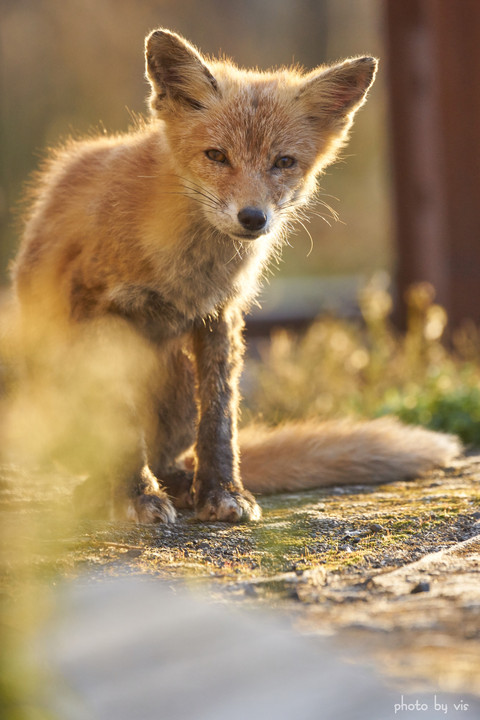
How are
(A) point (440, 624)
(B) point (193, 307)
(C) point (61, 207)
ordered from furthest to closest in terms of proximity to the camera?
(C) point (61, 207) → (B) point (193, 307) → (A) point (440, 624)

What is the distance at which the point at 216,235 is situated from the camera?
338 cm

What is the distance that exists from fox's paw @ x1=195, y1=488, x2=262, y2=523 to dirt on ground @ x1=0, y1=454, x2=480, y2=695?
57 mm

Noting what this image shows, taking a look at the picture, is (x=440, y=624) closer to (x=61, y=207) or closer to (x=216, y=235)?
(x=216, y=235)

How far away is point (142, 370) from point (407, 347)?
3068 millimetres

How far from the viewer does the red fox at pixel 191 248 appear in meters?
3.25

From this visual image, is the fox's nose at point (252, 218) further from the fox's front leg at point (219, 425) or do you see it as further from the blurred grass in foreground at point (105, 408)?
the blurred grass in foreground at point (105, 408)

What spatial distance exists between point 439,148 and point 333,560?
216 inches

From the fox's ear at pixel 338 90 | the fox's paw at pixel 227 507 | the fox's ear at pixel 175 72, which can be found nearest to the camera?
the fox's paw at pixel 227 507

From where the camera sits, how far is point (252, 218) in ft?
9.97

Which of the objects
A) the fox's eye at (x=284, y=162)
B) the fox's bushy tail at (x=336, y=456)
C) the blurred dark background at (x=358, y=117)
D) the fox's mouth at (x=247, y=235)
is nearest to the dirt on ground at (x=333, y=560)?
the fox's bushy tail at (x=336, y=456)

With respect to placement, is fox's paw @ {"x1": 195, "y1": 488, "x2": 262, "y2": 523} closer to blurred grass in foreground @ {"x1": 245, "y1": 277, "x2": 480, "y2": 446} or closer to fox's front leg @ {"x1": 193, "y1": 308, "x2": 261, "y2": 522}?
fox's front leg @ {"x1": 193, "y1": 308, "x2": 261, "y2": 522}

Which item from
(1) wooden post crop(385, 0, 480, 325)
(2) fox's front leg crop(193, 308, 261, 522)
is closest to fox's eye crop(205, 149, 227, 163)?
(2) fox's front leg crop(193, 308, 261, 522)

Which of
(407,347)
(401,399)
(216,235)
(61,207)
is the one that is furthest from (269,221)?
(407,347)

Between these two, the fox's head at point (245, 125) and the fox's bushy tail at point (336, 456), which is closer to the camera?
the fox's head at point (245, 125)
